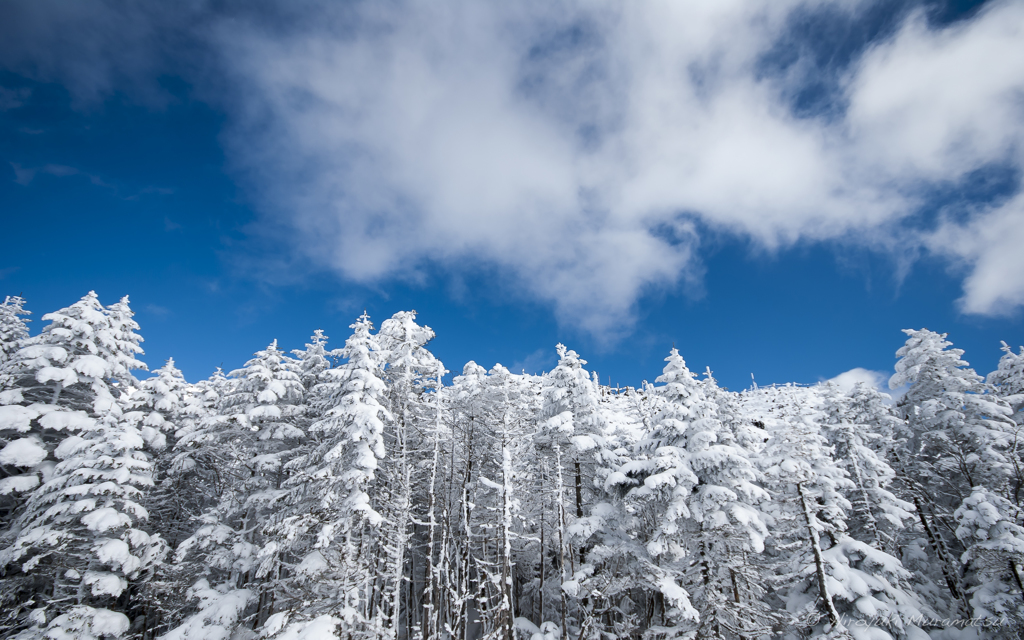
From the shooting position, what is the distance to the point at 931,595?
2102 centimetres

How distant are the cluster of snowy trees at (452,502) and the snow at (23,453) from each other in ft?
0.44

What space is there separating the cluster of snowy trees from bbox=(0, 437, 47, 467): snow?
0.44ft

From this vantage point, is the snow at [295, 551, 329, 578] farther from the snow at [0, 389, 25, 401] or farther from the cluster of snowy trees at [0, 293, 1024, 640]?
the snow at [0, 389, 25, 401]

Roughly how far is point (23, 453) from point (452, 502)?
2004cm

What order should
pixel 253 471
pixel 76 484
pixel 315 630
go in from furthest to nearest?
1. pixel 253 471
2. pixel 76 484
3. pixel 315 630

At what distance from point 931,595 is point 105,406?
41.7m

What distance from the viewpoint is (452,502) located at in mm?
26656

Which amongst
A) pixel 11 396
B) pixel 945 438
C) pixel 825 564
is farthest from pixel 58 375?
pixel 945 438

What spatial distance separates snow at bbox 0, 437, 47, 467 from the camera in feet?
59.0

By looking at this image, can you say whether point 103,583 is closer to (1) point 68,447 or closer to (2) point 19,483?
(2) point 19,483

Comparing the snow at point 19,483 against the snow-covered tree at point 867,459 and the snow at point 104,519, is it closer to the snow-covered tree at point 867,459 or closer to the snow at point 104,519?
the snow at point 104,519

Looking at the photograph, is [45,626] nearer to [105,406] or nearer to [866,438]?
[105,406]

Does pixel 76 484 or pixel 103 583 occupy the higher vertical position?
pixel 76 484

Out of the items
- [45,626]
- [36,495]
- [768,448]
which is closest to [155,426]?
[36,495]
